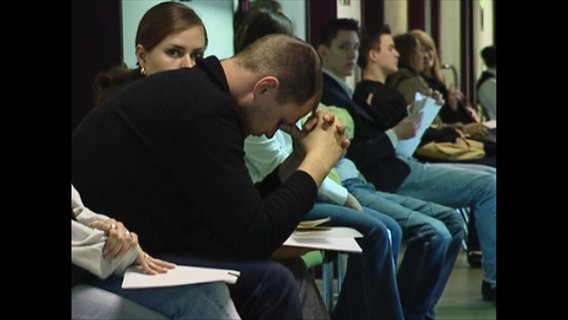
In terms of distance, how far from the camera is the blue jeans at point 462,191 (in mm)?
4348

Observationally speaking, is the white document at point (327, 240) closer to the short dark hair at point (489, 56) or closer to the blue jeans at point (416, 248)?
the blue jeans at point (416, 248)

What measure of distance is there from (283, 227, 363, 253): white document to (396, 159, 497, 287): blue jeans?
1.52m

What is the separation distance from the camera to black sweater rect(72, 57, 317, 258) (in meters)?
2.14

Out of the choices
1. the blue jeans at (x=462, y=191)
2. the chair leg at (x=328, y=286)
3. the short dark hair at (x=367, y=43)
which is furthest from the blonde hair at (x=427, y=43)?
the chair leg at (x=328, y=286)

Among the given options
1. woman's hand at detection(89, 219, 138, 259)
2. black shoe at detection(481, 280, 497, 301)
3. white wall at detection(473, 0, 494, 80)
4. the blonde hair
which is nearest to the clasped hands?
woman's hand at detection(89, 219, 138, 259)

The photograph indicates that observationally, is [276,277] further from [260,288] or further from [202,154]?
[202,154]

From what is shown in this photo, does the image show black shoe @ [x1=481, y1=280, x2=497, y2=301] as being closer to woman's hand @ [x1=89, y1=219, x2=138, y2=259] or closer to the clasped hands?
the clasped hands

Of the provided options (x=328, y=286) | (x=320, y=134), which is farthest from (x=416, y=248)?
(x=320, y=134)

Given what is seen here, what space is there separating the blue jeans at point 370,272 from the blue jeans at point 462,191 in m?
0.78

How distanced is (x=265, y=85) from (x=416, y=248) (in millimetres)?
1755
